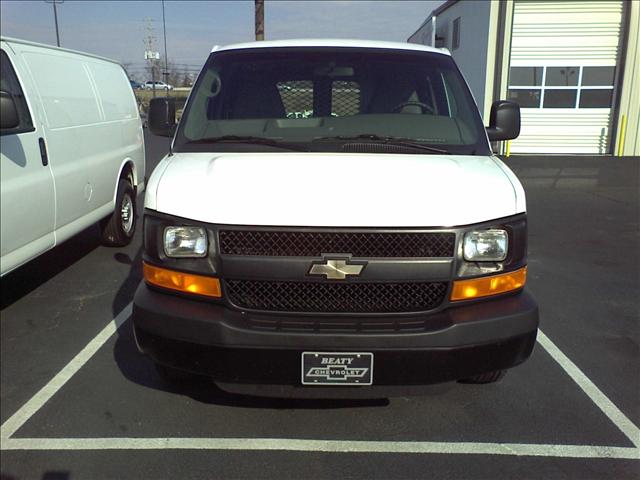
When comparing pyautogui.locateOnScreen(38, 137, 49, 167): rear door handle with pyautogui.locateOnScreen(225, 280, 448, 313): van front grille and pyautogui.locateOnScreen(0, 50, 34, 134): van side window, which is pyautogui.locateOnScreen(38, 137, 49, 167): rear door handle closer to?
pyautogui.locateOnScreen(0, 50, 34, 134): van side window

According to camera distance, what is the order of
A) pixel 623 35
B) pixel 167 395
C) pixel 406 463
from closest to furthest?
pixel 406 463 < pixel 167 395 < pixel 623 35

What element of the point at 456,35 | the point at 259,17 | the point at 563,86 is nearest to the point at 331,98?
the point at 563,86

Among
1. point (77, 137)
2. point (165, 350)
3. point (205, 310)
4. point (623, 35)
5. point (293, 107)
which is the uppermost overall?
point (623, 35)

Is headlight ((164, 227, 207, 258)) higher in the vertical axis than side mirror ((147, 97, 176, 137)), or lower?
lower

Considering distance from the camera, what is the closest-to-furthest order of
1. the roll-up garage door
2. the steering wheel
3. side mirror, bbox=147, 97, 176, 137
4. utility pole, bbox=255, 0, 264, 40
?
the steering wheel, side mirror, bbox=147, 97, 176, 137, the roll-up garage door, utility pole, bbox=255, 0, 264, 40

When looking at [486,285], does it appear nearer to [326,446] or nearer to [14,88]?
[326,446]

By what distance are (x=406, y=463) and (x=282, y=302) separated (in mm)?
1052

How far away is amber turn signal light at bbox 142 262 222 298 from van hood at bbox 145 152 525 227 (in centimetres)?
28

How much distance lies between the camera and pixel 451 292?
105 inches

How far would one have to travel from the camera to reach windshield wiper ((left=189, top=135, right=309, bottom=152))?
10.5 feet

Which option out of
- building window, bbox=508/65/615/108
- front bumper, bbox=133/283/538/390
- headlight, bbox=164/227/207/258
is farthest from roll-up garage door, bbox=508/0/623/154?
headlight, bbox=164/227/207/258

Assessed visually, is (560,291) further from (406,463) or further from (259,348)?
(259,348)

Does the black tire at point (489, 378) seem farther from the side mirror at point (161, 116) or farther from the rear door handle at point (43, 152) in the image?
the rear door handle at point (43, 152)

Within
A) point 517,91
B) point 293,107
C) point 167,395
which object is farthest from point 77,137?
point 517,91
